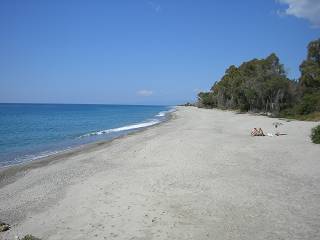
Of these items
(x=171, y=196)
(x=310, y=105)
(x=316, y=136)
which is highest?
(x=310, y=105)

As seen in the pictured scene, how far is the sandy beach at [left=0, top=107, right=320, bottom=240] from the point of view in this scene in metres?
7.82

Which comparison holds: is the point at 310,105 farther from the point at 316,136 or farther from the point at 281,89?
the point at 316,136

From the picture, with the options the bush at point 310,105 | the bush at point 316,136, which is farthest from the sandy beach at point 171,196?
the bush at point 310,105

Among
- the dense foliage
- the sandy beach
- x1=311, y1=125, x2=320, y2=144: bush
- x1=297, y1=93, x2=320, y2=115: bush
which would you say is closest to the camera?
the sandy beach

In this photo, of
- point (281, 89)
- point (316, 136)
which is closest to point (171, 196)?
point (316, 136)

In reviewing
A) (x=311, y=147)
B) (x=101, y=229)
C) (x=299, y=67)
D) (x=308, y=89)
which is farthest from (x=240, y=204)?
(x=299, y=67)

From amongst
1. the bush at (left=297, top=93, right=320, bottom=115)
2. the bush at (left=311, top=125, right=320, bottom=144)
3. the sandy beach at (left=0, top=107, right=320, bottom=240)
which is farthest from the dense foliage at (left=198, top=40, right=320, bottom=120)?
the sandy beach at (left=0, top=107, right=320, bottom=240)

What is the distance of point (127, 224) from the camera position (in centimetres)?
816

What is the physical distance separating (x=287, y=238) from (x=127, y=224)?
12.1 ft

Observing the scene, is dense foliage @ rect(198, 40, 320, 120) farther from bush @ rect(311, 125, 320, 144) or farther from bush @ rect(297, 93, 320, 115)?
bush @ rect(311, 125, 320, 144)

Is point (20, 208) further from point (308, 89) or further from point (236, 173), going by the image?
point (308, 89)

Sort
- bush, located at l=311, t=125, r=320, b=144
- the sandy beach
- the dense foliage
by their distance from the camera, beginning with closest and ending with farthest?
the sandy beach → bush, located at l=311, t=125, r=320, b=144 → the dense foliage

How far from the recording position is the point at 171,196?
10219 mm

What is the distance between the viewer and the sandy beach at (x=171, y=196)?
7816 mm
